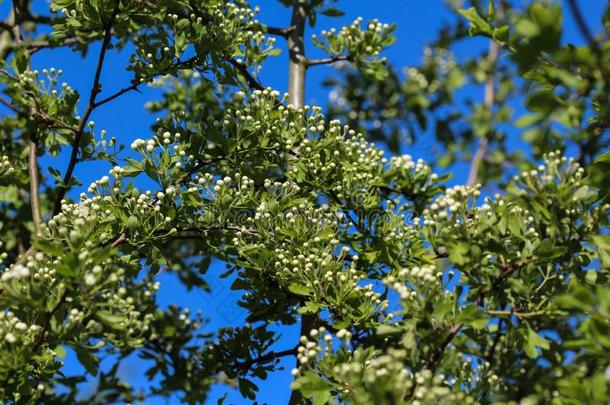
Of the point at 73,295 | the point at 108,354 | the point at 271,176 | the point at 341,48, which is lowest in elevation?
the point at 73,295

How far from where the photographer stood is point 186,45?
5.02 meters

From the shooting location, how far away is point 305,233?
470 centimetres

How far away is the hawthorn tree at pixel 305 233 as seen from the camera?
3490mm

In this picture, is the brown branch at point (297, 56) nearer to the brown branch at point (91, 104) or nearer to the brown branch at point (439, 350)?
the brown branch at point (91, 104)

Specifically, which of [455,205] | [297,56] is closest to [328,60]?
[297,56]

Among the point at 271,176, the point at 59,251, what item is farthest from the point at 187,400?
the point at 59,251

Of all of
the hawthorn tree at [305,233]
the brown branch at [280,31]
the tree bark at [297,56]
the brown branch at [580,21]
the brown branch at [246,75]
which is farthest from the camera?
the brown branch at [280,31]

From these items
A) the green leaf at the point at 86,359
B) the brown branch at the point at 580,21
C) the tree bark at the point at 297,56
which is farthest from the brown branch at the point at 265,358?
the brown branch at the point at 580,21

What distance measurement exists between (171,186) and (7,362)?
4.74 ft

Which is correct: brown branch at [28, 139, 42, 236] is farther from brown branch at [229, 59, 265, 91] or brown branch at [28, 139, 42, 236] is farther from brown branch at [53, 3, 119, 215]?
brown branch at [229, 59, 265, 91]

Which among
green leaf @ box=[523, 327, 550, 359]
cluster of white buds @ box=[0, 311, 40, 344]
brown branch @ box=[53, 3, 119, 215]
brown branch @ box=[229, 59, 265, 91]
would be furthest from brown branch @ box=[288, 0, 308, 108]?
green leaf @ box=[523, 327, 550, 359]

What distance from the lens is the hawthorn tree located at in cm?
349

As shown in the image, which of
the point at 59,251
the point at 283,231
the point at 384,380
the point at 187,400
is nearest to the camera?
the point at 384,380

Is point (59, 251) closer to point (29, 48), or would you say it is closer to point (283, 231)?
point (283, 231)
